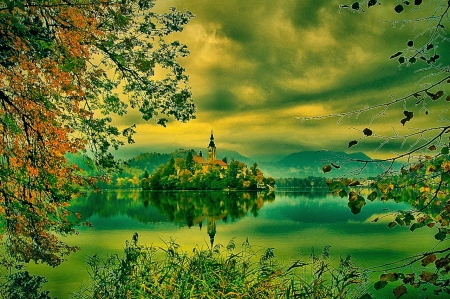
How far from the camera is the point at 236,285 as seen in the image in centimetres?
602

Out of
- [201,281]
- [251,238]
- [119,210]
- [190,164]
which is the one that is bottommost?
[251,238]

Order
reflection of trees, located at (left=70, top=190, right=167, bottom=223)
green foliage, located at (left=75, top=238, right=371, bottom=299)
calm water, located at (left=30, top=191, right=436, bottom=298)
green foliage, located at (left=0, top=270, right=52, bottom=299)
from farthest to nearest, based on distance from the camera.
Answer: reflection of trees, located at (left=70, top=190, right=167, bottom=223) → calm water, located at (left=30, top=191, right=436, bottom=298) → green foliage, located at (left=0, top=270, right=52, bottom=299) → green foliage, located at (left=75, top=238, right=371, bottom=299)

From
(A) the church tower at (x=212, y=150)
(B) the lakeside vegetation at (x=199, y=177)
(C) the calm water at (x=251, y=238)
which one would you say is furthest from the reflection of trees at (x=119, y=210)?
(A) the church tower at (x=212, y=150)

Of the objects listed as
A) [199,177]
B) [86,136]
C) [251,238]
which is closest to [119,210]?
[251,238]

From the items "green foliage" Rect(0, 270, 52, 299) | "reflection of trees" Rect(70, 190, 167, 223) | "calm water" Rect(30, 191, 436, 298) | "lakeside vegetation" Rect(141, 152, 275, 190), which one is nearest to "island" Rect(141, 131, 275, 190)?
"lakeside vegetation" Rect(141, 152, 275, 190)

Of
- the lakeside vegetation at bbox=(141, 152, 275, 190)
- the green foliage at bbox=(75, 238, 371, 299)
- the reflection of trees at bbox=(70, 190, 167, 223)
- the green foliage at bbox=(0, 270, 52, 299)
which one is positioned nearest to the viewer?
the green foliage at bbox=(75, 238, 371, 299)

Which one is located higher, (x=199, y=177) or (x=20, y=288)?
(x=199, y=177)

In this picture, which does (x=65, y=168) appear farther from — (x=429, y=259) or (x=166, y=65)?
(x=429, y=259)

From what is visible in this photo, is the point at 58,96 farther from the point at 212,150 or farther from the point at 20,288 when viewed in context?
the point at 212,150

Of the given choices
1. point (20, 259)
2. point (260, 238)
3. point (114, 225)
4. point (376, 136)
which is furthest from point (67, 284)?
point (114, 225)

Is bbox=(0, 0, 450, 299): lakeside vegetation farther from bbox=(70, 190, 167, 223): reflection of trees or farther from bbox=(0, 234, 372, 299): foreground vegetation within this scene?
bbox=(70, 190, 167, 223): reflection of trees

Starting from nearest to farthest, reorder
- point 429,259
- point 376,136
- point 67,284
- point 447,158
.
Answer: point 429,259 → point 376,136 → point 447,158 → point 67,284

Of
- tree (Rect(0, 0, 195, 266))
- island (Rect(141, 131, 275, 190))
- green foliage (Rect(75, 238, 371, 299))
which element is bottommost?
green foliage (Rect(75, 238, 371, 299))

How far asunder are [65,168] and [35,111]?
1.33 m
